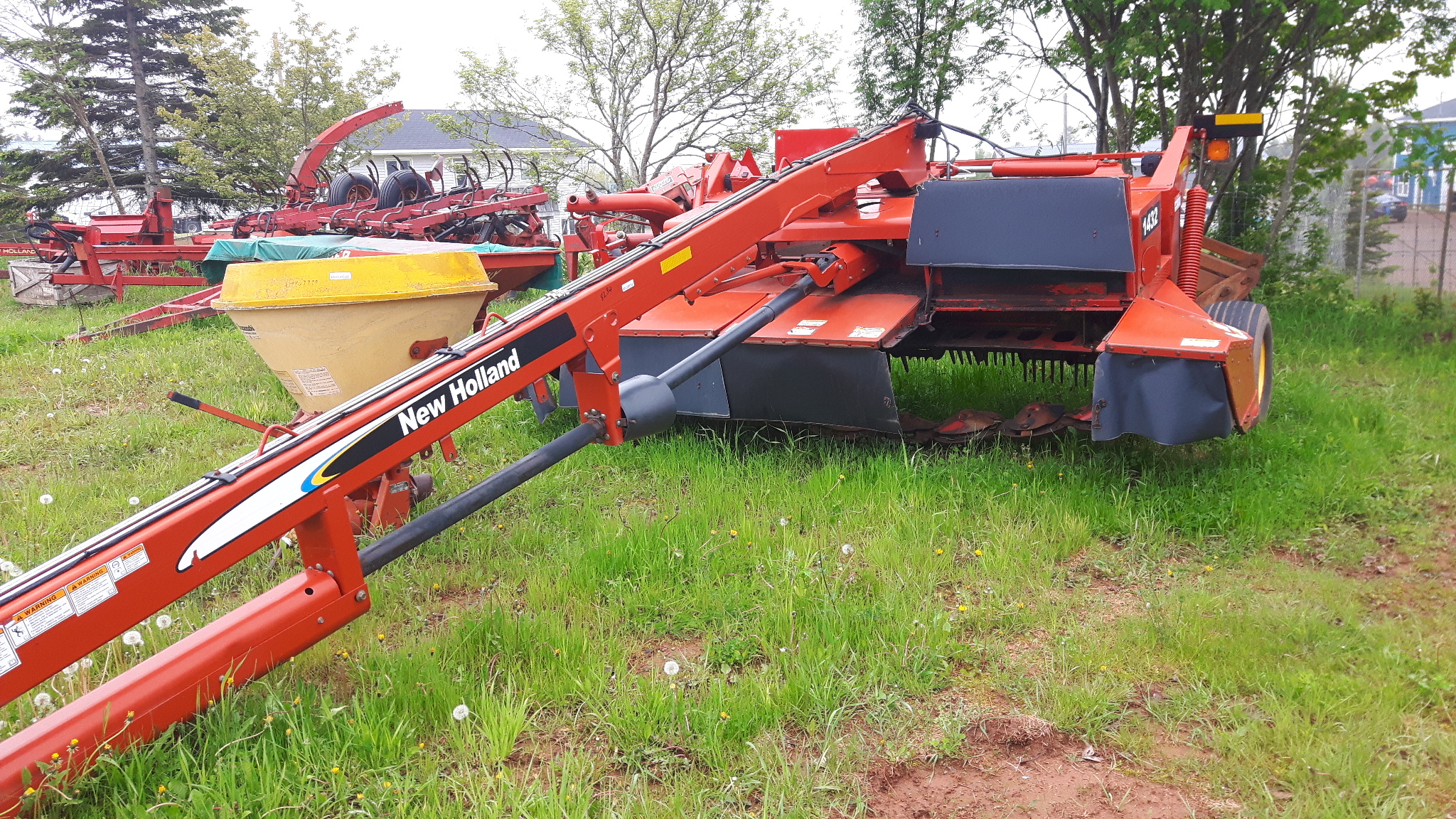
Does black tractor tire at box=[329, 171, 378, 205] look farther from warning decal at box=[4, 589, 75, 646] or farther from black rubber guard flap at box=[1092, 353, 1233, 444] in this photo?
warning decal at box=[4, 589, 75, 646]

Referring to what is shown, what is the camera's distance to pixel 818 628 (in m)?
3.13

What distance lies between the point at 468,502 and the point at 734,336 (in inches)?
58.2

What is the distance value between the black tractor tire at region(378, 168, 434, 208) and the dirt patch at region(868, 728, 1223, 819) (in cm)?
1133

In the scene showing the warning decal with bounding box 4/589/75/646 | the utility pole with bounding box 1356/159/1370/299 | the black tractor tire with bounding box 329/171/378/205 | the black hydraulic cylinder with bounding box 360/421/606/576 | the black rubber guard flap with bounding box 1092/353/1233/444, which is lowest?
the utility pole with bounding box 1356/159/1370/299

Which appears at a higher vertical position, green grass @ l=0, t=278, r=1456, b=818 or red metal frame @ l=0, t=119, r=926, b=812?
red metal frame @ l=0, t=119, r=926, b=812

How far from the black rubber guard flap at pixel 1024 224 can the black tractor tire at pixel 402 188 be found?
929cm

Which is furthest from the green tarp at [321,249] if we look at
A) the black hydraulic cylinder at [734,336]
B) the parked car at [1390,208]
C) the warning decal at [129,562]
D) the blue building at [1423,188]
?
the parked car at [1390,208]

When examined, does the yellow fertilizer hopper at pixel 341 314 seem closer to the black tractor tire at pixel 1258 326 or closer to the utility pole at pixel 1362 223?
the black tractor tire at pixel 1258 326

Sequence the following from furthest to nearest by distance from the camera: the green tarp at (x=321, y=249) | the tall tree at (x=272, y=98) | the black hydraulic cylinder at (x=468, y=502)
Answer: the tall tree at (x=272, y=98), the green tarp at (x=321, y=249), the black hydraulic cylinder at (x=468, y=502)

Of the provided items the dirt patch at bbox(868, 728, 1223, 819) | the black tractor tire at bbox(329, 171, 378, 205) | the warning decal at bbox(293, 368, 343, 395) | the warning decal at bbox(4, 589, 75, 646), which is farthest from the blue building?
the black tractor tire at bbox(329, 171, 378, 205)

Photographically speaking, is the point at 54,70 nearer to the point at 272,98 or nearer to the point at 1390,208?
the point at 272,98

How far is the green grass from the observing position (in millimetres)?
2389

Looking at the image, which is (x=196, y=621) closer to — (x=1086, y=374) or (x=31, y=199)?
(x=1086, y=374)

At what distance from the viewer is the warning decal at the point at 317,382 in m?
4.32
